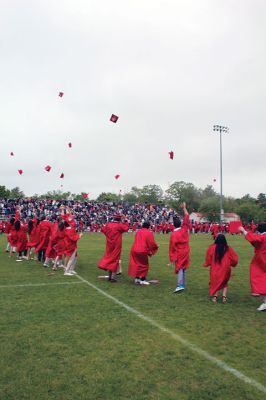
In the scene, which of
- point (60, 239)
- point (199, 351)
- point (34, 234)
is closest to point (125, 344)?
point (199, 351)

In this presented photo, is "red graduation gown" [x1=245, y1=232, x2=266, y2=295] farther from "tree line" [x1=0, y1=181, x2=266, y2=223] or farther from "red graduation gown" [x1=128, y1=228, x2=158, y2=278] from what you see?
"tree line" [x1=0, y1=181, x2=266, y2=223]

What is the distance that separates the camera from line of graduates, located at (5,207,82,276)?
12138 millimetres

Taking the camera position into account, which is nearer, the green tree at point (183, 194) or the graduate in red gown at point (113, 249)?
the graduate in red gown at point (113, 249)

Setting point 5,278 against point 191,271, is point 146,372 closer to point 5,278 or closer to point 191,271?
point 5,278

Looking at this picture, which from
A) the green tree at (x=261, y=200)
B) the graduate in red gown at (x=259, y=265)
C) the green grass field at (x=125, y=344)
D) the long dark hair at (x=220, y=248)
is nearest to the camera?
the green grass field at (x=125, y=344)

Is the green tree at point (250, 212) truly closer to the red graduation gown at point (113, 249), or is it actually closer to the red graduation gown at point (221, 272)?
the red graduation gown at point (113, 249)

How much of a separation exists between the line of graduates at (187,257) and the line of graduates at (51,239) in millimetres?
1516

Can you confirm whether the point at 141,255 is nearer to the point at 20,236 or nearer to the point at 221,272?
the point at 221,272

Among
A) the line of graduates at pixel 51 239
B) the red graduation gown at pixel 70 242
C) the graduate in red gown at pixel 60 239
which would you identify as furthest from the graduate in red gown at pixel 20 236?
the red graduation gown at pixel 70 242

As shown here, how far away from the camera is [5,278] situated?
11305 millimetres

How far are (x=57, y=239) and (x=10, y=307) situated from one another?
5.38 metres

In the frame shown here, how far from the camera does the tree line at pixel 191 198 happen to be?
313ft

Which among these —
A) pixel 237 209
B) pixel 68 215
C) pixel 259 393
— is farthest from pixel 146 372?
pixel 237 209

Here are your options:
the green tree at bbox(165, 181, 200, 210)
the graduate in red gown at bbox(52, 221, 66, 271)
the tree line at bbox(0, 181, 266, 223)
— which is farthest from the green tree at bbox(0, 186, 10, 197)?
the graduate in red gown at bbox(52, 221, 66, 271)
